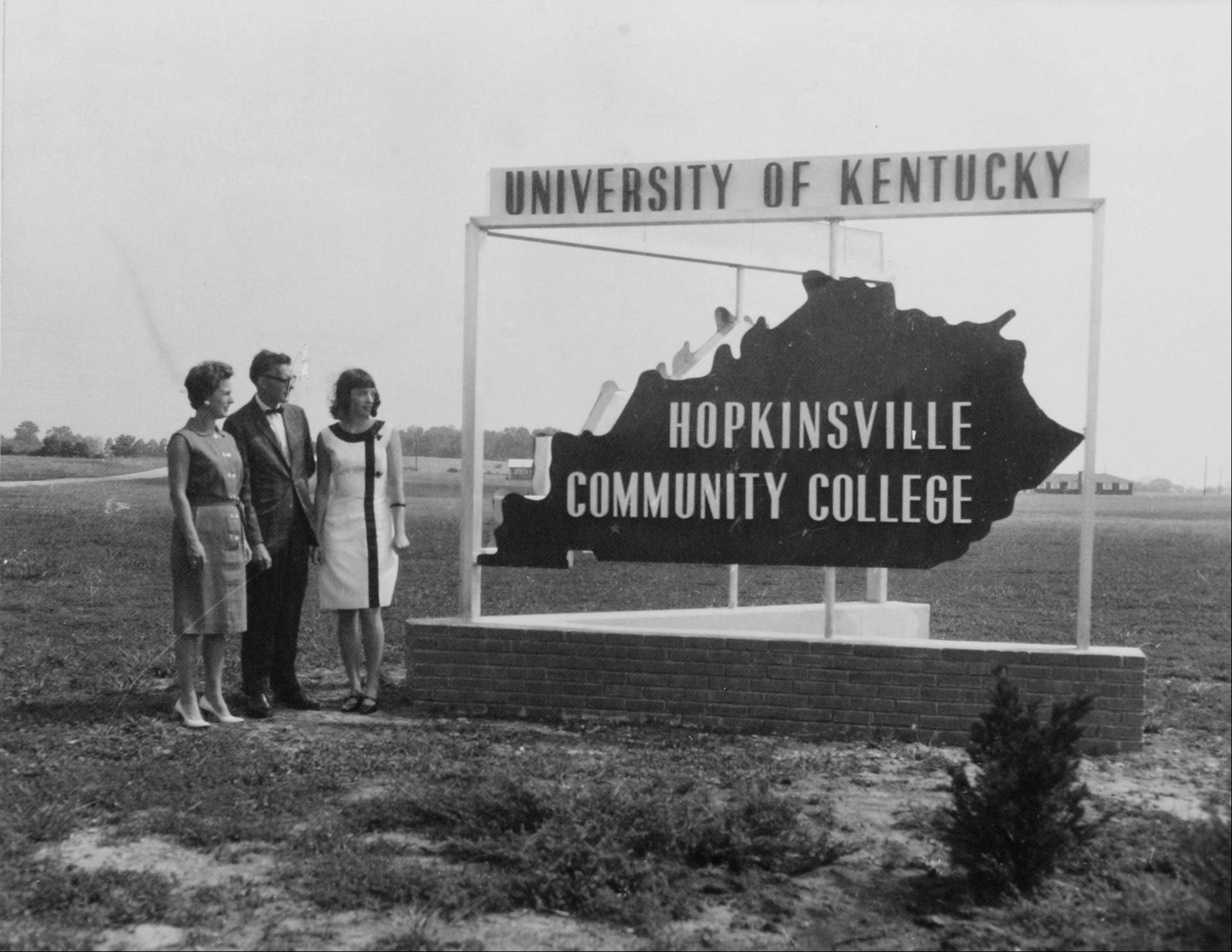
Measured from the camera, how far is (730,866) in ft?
15.3

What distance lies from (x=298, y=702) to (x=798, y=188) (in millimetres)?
4019

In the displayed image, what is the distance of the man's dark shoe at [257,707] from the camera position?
711 cm

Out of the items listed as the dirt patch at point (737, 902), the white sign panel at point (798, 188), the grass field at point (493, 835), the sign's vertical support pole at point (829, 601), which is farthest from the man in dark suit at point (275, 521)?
the sign's vertical support pole at point (829, 601)

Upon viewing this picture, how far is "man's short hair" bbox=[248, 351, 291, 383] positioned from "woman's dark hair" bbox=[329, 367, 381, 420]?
0.32m

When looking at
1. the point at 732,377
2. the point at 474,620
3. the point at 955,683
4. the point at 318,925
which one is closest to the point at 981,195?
the point at 732,377

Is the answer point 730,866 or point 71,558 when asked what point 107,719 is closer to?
point 730,866

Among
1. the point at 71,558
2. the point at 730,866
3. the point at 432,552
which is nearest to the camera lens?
the point at 730,866

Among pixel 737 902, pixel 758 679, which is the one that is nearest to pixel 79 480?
pixel 758 679

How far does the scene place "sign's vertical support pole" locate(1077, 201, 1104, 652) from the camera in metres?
6.45

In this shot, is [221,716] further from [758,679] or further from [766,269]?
[766,269]

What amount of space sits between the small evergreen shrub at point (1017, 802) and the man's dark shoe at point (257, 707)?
4.06m

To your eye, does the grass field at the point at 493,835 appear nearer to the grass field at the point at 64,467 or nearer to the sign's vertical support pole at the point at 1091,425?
the sign's vertical support pole at the point at 1091,425

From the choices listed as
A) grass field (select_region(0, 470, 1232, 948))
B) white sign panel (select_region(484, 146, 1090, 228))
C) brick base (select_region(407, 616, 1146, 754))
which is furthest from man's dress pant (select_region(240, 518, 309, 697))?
white sign panel (select_region(484, 146, 1090, 228))

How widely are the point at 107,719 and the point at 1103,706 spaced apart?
5203mm
